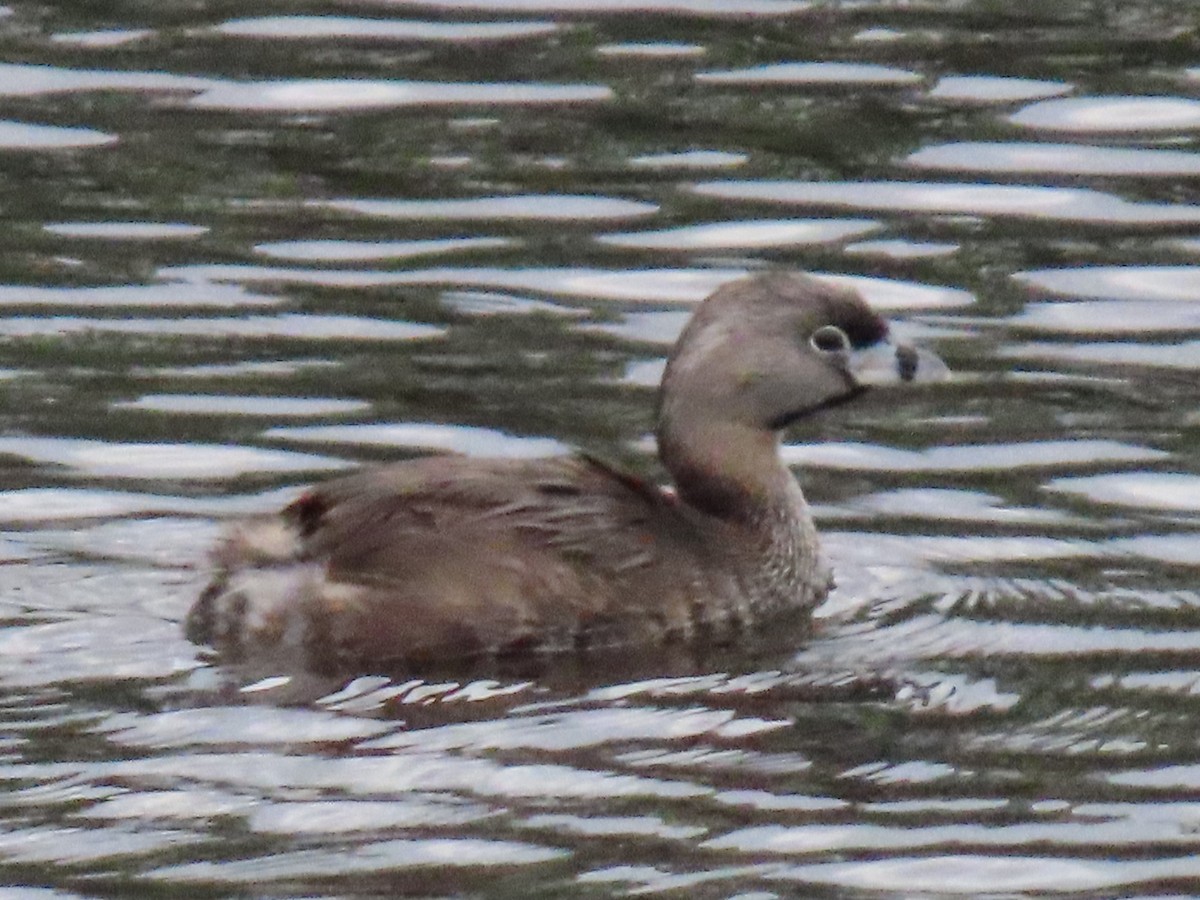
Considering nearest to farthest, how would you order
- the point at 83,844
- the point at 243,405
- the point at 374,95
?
the point at 83,844, the point at 243,405, the point at 374,95

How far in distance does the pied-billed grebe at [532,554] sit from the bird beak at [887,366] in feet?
0.83

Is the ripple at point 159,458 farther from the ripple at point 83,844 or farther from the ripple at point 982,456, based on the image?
the ripple at point 83,844

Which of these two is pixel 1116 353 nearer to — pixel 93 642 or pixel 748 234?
pixel 748 234

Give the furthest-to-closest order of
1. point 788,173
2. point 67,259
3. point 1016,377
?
1. point 788,173
2. point 67,259
3. point 1016,377

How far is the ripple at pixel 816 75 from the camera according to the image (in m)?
14.9

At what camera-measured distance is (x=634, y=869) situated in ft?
26.7

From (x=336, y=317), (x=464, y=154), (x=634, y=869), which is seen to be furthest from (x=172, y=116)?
(x=634, y=869)

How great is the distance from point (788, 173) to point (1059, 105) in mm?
1199

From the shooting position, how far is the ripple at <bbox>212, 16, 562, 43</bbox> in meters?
15.3

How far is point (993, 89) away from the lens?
14836 mm

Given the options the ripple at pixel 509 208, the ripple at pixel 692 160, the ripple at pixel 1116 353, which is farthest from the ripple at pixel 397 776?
the ripple at pixel 692 160

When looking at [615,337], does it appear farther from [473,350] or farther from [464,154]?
[464,154]

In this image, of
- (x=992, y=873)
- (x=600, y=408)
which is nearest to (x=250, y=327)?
(x=600, y=408)

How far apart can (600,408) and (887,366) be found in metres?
1.32
